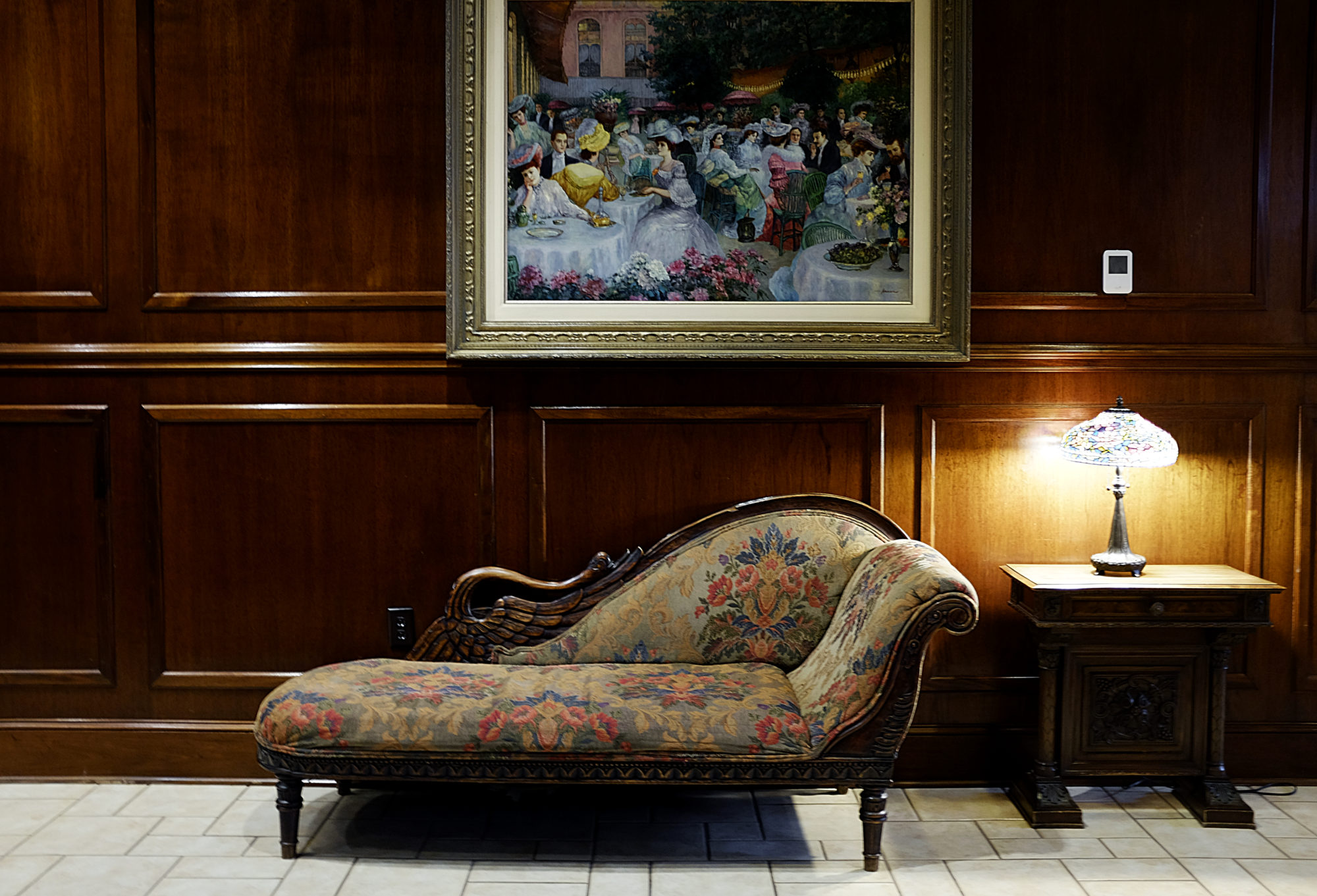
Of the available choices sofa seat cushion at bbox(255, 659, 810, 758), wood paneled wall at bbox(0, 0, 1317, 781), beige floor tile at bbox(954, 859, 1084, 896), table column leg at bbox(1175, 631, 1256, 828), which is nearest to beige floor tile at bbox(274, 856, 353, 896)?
sofa seat cushion at bbox(255, 659, 810, 758)

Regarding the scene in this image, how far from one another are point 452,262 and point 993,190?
1752 millimetres

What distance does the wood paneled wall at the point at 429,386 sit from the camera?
3424 mm

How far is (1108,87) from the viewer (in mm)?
3428

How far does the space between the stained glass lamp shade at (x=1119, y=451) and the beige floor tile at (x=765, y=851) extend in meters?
1.23

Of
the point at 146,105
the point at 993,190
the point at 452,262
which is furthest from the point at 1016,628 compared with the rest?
the point at 146,105

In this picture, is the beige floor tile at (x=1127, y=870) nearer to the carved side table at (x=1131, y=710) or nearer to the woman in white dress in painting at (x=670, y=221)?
the carved side table at (x=1131, y=710)

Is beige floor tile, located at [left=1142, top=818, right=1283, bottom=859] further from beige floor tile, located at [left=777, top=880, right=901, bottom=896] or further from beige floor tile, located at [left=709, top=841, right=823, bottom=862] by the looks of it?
beige floor tile, located at [left=709, top=841, right=823, bottom=862]

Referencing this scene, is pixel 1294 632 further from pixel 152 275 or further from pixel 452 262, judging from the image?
pixel 152 275

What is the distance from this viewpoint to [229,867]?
2.87 metres

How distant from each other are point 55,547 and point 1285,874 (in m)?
3.81

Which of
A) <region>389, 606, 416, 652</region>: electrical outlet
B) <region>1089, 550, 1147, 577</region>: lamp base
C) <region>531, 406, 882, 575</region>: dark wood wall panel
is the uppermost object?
<region>531, 406, 882, 575</region>: dark wood wall panel

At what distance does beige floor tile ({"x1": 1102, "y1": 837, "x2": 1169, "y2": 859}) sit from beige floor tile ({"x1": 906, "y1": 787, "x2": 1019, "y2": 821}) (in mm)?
281

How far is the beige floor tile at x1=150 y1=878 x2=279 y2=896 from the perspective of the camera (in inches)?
107

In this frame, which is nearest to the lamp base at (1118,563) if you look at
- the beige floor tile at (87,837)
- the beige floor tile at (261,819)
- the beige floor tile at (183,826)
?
the beige floor tile at (261,819)
